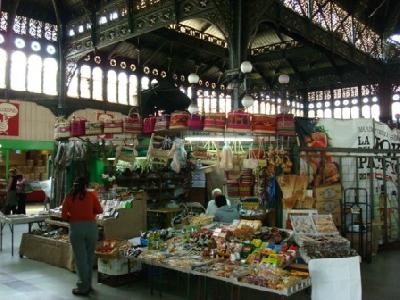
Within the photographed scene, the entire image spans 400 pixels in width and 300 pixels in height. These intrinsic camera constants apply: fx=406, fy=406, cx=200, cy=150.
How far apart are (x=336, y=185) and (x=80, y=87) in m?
12.3

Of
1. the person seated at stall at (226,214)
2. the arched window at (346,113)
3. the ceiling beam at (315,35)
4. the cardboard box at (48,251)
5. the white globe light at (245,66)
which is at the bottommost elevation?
the cardboard box at (48,251)

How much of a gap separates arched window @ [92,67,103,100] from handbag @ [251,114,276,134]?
39.4ft

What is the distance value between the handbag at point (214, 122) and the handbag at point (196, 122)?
0.25 ft

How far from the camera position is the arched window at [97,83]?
17.4 metres

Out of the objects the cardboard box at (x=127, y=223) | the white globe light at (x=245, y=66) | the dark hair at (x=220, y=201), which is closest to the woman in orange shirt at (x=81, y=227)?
the cardboard box at (x=127, y=223)

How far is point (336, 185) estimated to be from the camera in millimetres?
7824

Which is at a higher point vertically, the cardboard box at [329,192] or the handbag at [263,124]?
the handbag at [263,124]

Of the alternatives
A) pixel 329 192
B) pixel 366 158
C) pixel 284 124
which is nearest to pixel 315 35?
pixel 366 158

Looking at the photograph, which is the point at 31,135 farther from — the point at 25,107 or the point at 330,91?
the point at 330,91

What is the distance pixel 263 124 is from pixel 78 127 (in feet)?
12.6

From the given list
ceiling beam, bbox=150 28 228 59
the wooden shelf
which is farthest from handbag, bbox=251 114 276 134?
ceiling beam, bbox=150 28 228 59

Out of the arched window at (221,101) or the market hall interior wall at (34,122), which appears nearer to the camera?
the market hall interior wall at (34,122)

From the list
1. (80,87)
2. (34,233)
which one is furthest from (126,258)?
(80,87)

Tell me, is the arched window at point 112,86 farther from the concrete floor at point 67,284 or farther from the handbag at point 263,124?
the handbag at point 263,124
